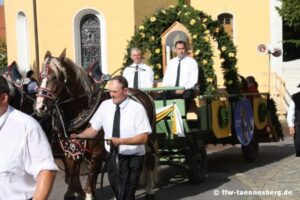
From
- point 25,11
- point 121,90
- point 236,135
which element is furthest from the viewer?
point 25,11

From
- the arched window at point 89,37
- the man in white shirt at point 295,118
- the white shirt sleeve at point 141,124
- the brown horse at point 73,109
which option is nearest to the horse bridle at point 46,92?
the brown horse at point 73,109

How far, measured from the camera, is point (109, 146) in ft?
21.5

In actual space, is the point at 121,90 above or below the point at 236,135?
above

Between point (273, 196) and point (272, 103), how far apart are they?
4072mm

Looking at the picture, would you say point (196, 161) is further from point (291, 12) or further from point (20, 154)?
point (291, 12)

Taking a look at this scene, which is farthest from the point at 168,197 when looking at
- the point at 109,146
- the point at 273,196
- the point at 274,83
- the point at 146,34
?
the point at 274,83

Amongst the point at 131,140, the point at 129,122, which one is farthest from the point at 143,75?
the point at 131,140

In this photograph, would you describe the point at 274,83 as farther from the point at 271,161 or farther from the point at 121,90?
the point at 121,90

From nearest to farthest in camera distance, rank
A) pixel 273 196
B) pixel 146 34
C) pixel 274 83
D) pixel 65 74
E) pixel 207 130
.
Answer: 1. pixel 65 74
2. pixel 273 196
3. pixel 207 130
4. pixel 146 34
5. pixel 274 83

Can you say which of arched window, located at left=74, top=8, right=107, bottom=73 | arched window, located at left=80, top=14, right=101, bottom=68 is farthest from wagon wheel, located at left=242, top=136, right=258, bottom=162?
arched window, located at left=80, top=14, right=101, bottom=68

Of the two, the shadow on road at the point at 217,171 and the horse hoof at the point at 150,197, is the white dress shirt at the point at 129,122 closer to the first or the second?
the horse hoof at the point at 150,197

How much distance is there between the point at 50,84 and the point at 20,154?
3766 millimetres

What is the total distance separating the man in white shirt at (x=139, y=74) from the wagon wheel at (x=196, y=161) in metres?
1.18

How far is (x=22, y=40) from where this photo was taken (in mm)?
23375
